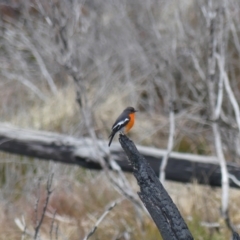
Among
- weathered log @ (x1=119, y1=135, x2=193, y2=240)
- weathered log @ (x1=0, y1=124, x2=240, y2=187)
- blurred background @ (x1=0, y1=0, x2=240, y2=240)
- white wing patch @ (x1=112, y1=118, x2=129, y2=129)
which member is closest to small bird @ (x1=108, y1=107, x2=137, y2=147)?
white wing patch @ (x1=112, y1=118, x2=129, y2=129)

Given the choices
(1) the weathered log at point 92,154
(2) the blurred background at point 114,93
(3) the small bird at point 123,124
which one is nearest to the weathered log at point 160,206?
(3) the small bird at point 123,124

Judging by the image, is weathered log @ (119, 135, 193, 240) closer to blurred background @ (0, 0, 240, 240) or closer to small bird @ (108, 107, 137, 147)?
small bird @ (108, 107, 137, 147)

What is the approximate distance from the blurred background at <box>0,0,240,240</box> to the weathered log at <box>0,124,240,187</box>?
25cm

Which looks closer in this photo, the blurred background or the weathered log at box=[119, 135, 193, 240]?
the weathered log at box=[119, 135, 193, 240]

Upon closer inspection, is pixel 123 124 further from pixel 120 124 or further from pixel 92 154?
pixel 92 154

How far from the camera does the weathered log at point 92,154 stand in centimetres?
493

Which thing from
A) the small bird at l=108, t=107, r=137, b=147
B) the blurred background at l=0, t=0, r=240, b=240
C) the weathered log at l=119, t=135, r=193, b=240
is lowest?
the blurred background at l=0, t=0, r=240, b=240

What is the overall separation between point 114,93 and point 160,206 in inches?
231

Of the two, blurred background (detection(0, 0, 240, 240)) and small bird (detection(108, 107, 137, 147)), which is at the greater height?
small bird (detection(108, 107, 137, 147))

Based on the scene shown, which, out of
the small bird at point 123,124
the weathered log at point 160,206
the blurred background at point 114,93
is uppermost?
the weathered log at point 160,206

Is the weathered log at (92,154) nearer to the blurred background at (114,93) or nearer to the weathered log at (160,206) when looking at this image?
the blurred background at (114,93)

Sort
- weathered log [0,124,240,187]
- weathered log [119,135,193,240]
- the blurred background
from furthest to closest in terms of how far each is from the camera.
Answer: the blurred background, weathered log [0,124,240,187], weathered log [119,135,193,240]

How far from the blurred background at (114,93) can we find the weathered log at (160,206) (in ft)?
7.57

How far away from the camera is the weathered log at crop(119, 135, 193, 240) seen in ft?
7.57
